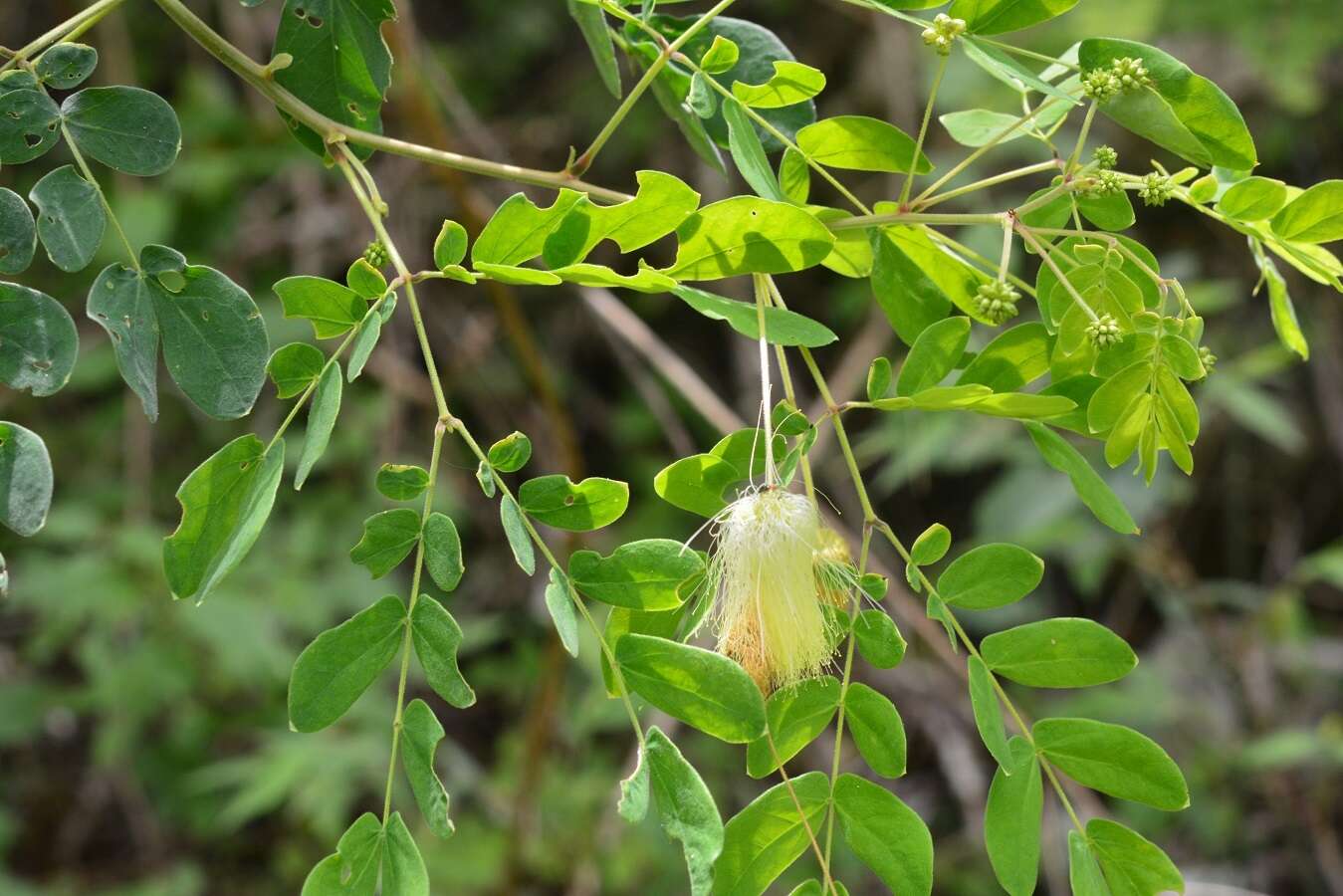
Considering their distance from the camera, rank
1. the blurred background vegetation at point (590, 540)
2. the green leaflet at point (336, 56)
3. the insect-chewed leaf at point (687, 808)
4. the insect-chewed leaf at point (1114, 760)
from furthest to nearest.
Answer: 1. the blurred background vegetation at point (590, 540)
2. the green leaflet at point (336, 56)
3. the insect-chewed leaf at point (1114, 760)
4. the insect-chewed leaf at point (687, 808)

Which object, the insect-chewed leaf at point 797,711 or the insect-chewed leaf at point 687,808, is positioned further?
the insect-chewed leaf at point 797,711

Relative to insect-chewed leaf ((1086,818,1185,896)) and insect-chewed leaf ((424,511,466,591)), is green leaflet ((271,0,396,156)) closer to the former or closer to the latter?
insect-chewed leaf ((424,511,466,591))

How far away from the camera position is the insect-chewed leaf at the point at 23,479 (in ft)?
2.78

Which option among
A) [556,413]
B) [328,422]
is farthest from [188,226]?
[328,422]

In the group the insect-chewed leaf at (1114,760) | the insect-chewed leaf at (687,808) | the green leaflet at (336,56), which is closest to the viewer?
the insect-chewed leaf at (687,808)

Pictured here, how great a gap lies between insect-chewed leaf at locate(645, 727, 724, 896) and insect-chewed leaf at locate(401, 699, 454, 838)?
0.14 m

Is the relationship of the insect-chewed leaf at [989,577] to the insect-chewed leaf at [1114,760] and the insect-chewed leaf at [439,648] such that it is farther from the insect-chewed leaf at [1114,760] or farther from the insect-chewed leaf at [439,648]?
the insect-chewed leaf at [439,648]

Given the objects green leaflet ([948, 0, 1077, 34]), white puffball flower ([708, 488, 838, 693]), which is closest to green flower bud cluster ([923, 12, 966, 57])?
green leaflet ([948, 0, 1077, 34])

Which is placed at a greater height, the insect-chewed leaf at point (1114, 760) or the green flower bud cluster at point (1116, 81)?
the green flower bud cluster at point (1116, 81)

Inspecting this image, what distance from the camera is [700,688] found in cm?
81

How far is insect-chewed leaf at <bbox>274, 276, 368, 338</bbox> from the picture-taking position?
894 millimetres

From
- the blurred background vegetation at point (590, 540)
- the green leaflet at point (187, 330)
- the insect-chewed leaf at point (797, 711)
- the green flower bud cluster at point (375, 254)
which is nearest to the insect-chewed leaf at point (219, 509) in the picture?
the green leaflet at point (187, 330)

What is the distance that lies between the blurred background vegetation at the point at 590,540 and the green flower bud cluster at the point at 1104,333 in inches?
75.7

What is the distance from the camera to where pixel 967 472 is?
3699 mm
